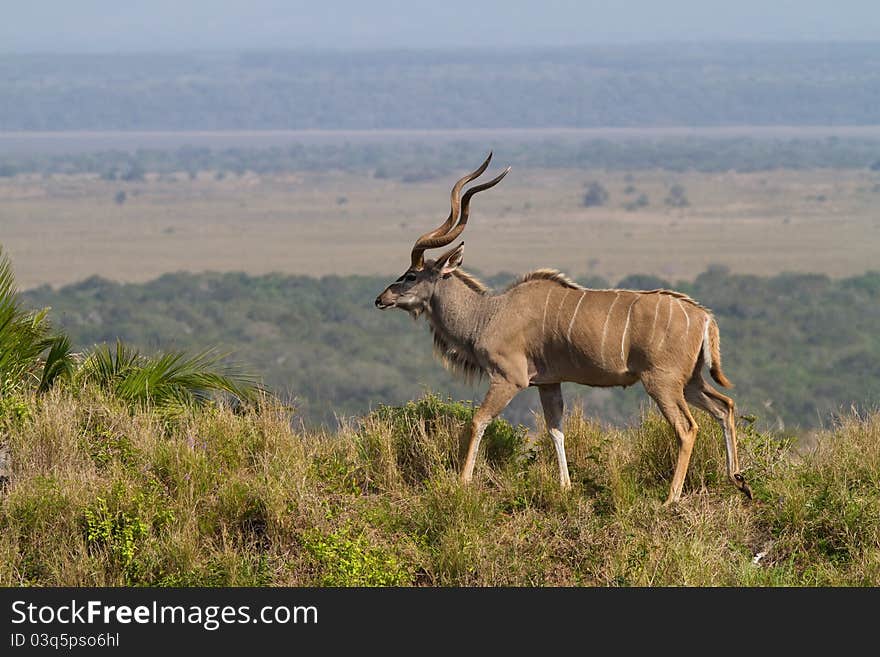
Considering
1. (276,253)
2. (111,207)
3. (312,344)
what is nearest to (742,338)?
(312,344)

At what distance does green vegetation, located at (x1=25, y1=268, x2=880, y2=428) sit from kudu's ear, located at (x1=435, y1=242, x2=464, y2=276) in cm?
6387

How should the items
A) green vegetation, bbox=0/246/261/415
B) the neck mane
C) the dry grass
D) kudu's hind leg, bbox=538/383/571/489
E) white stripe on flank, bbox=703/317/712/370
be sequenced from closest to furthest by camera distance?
1. white stripe on flank, bbox=703/317/712/370
2. kudu's hind leg, bbox=538/383/571/489
3. the neck mane
4. green vegetation, bbox=0/246/261/415
5. the dry grass

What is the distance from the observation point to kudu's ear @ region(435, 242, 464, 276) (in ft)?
33.8

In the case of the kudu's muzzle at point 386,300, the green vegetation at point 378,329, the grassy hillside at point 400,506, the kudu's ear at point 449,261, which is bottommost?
the grassy hillside at point 400,506

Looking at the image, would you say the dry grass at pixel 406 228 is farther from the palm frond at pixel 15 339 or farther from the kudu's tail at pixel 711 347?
the kudu's tail at pixel 711 347

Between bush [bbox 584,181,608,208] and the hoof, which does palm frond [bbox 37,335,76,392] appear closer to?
the hoof

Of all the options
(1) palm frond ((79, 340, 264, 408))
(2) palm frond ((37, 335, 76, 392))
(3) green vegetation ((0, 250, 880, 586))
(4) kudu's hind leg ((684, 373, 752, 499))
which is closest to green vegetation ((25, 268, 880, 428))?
(1) palm frond ((79, 340, 264, 408))

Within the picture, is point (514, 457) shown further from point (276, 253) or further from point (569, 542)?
point (276, 253)

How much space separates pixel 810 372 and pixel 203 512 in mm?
91094

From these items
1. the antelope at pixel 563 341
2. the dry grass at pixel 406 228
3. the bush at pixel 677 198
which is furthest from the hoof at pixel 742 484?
the bush at pixel 677 198

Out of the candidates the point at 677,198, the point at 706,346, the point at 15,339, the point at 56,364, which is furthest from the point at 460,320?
the point at 677,198

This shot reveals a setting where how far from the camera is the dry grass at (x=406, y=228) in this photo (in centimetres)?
12781

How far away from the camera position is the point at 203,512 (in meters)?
8.56

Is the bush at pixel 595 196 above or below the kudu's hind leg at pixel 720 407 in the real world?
above
